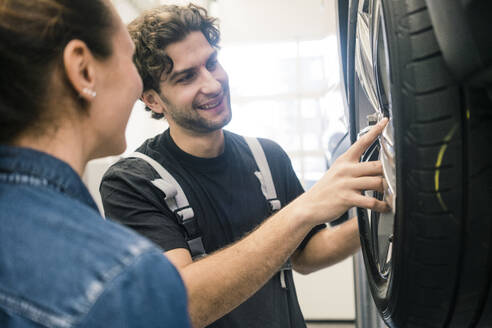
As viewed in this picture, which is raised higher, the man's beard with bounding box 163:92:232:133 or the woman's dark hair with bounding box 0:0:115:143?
the woman's dark hair with bounding box 0:0:115:143

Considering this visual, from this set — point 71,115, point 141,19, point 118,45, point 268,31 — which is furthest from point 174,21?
point 268,31

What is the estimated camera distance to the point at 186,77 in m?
1.18

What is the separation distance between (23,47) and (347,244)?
2.81 feet

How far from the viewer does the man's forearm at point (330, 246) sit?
1077 mm

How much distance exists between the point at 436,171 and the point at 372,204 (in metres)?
0.20

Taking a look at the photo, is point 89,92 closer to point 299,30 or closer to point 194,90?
point 194,90

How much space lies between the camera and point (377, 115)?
775mm

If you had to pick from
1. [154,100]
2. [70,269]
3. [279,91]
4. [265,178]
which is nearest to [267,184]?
[265,178]

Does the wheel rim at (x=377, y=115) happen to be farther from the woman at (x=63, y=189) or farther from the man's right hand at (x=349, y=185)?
the woman at (x=63, y=189)

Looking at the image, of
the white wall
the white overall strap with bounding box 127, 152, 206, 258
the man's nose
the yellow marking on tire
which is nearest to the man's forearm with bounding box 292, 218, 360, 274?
the white overall strap with bounding box 127, 152, 206, 258

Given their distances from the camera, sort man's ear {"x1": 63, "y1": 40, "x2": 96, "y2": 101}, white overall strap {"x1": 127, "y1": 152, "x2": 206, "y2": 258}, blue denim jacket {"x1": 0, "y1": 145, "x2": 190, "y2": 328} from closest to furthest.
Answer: blue denim jacket {"x1": 0, "y1": 145, "x2": 190, "y2": 328} < man's ear {"x1": 63, "y1": 40, "x2": 96, "y2": 101} < white overall strap {"x1": 127, "y1": 152, "x2": 206, "y2": 258}

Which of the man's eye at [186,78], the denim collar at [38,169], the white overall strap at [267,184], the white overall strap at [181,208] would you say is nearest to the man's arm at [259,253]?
the white overall strap at [181,208]

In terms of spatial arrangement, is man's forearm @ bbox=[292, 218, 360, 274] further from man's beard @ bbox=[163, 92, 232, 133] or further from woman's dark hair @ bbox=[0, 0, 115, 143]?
woman's dark hair @ bbox=[0, 0, 115, 143]

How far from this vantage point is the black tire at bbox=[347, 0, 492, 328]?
0.46 meters
